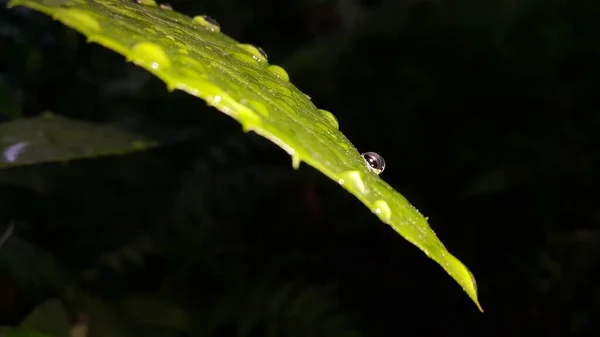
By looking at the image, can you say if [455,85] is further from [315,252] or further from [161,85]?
[161,85]

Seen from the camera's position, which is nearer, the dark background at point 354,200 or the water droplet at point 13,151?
the water droplet at point 13,151

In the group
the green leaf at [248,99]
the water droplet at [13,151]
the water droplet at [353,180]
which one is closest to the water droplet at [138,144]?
the water droplet at [13,151]

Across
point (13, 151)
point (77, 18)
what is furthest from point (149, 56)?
point (13, 151)

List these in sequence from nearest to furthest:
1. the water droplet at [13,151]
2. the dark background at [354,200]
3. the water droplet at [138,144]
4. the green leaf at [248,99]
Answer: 1. the green leaf at [248,99]
2. the water droplet at [13,151]
3. the water droplet at [138,144]
4. the dark background at [354,200]

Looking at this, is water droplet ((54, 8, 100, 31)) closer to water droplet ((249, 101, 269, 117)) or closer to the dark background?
water droplet ((249, 101, 269, 117))

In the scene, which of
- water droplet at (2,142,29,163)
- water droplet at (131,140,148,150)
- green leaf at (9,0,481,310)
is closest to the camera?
green leaf at (9,0,481,310)

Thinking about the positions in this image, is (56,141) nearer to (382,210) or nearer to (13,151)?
(13,151)

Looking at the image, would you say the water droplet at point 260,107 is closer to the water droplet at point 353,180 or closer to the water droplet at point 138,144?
the water droplet at point 353,180

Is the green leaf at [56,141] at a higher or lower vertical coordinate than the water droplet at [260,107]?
lower

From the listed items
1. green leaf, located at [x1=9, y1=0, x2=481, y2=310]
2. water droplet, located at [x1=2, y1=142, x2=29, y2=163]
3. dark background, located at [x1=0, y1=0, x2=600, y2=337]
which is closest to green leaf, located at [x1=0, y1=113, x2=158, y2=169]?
water droplet, located at [x1=2, y1=142, x2=29, y2=163]
